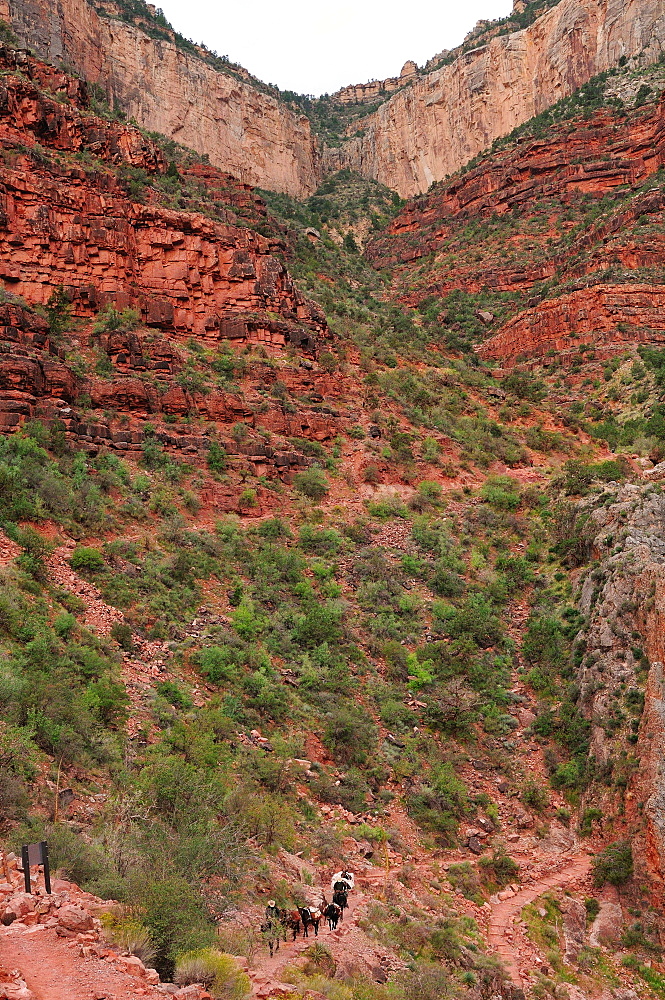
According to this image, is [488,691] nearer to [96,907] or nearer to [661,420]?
[96,907]

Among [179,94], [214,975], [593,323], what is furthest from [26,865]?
[179,94]

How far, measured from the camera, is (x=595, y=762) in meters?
15.1

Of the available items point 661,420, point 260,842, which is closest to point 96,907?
point 260,842

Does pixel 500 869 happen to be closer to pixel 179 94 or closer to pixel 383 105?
pixel 179 94

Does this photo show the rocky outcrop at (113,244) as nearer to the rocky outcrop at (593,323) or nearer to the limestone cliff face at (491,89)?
the rocky outcrop at (593,323)

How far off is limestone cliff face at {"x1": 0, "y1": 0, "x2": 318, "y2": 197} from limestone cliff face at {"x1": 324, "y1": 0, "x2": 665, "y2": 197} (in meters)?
11.3

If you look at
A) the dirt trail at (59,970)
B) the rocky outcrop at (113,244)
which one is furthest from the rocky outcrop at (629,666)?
the rocky outcrop at (113,244)

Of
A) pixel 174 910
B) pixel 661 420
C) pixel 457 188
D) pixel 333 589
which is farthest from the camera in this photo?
pixel 457 188

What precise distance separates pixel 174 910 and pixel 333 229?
74056 mm

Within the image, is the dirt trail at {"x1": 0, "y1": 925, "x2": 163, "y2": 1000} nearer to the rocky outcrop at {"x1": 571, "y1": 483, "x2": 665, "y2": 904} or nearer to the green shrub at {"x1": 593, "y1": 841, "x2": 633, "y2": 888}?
the rocky outcrop at {"x1": 571, "y1": 483, "x2": 665, "y2": 904}

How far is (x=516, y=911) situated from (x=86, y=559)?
417 inches

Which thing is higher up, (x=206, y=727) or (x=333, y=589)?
(x=333, y=589)

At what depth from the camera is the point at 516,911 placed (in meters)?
12.1

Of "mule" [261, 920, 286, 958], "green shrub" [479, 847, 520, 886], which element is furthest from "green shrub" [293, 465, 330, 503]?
"mule" [261, 920, 286, 958]
